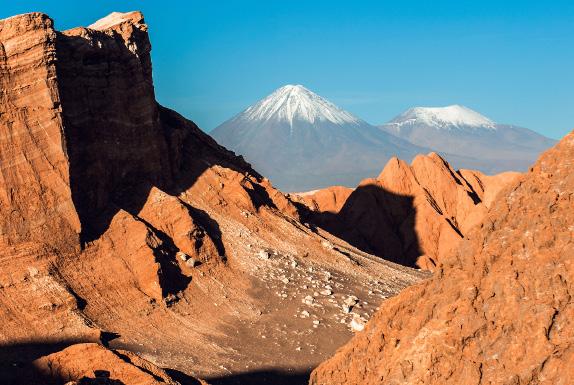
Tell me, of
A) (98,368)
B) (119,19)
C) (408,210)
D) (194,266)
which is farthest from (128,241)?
(408,210)

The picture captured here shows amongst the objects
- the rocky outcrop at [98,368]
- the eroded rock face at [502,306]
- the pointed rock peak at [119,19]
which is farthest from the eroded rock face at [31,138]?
the eroded rock face at [502,306]

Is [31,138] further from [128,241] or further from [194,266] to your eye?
[194,266]

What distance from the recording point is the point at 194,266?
33.6 m

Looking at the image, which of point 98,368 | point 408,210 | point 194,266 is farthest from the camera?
point 408,210

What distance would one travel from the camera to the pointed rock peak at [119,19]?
1496 inches

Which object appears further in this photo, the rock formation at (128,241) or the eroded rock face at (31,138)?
the eroded rock face at (31,138)

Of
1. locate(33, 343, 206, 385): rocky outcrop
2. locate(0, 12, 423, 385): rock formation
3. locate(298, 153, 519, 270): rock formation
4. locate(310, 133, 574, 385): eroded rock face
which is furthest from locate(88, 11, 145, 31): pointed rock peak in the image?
locate(310, 133, 574, 385): eroded rock face

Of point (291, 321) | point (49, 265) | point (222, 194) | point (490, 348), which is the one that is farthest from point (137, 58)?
point (490, 348)

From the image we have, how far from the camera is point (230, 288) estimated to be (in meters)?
33.3

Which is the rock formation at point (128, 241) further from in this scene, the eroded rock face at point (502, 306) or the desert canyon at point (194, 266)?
the eroded rock face at point (502, 306)

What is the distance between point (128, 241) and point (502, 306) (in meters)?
21.5

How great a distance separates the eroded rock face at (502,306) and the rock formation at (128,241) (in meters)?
12.6

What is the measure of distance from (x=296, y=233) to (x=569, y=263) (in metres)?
26.6

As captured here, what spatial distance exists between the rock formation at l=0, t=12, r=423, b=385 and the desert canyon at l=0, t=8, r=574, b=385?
81 millimetres
